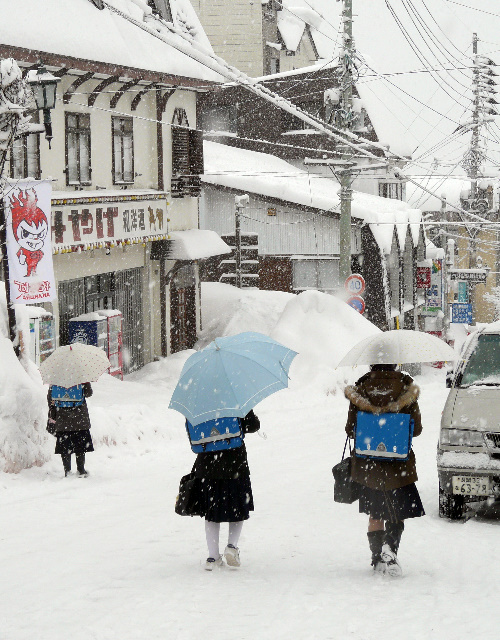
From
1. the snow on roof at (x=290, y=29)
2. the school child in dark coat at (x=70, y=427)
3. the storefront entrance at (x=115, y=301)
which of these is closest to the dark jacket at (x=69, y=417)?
the school child in dark coat at (x=70, y=427)

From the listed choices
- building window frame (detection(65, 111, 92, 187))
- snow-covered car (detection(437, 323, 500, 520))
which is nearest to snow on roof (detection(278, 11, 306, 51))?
building window frame (detection(65, 111, 92, 187))

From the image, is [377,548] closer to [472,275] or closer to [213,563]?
[213,563]

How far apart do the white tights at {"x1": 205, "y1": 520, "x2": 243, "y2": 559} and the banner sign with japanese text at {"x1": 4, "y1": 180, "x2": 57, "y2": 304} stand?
24.0 feet

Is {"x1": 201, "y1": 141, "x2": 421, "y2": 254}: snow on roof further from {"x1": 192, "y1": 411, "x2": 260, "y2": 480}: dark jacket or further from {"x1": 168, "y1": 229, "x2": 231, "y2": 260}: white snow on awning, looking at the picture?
{"x1": 192, "y1": 411, "x2": 260, "y2": 480}: dark jacket

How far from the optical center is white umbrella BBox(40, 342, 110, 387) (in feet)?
36.2

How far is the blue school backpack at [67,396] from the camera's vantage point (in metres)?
11.4

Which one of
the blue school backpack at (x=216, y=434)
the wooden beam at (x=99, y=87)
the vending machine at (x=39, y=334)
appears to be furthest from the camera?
the wooden beam at (x=99, y=87)

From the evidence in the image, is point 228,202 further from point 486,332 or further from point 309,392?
point 486,332

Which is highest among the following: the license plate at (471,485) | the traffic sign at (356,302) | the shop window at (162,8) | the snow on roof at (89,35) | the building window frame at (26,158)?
the shop window at (162,8)

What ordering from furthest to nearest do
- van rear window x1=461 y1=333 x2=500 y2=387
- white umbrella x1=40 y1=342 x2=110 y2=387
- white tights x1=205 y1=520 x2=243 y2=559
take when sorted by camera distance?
white umbrella x1=40 y1=342 x2=110 y2=387 < van rear window x1=461 y1=333 x2=500 y2=387 < white tights x1=205 y1=520 x2=243 y2=559

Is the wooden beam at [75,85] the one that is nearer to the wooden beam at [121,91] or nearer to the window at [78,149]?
the window at [78,149]

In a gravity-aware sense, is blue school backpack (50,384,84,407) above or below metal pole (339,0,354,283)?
below

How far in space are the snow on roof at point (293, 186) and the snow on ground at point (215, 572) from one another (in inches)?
712

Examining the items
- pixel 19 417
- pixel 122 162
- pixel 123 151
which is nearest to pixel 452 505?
pixel 19 417
